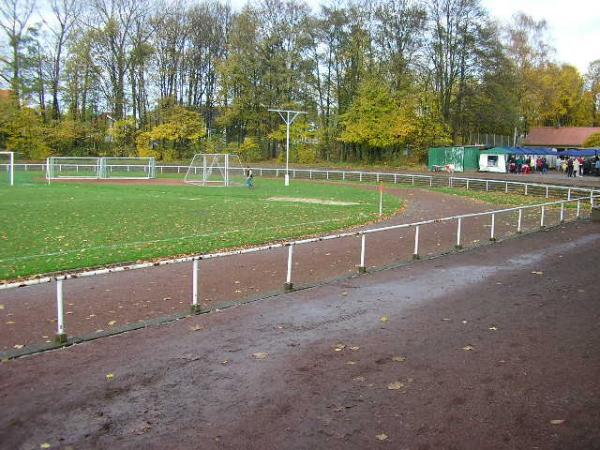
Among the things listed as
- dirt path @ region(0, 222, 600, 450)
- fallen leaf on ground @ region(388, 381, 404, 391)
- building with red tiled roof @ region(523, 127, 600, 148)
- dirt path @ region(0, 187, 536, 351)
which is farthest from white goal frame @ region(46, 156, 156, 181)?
building with red tiled roof @ region(523, 127, 600, 148)

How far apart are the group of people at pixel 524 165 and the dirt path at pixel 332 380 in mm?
44078

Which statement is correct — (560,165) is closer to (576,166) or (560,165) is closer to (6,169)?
(576,166)

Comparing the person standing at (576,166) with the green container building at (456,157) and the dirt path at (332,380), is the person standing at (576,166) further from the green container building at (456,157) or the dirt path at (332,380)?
the dirt path at (332,380)

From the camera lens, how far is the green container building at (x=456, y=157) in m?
53.1

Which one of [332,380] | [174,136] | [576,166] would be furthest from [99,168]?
[332,380]

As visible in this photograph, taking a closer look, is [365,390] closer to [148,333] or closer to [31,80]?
[148,333]

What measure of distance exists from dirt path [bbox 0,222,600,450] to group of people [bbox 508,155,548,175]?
1735 inches

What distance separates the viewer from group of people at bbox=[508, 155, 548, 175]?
169 ft

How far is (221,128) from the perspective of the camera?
71.4 metres

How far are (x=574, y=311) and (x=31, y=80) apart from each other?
6615cm

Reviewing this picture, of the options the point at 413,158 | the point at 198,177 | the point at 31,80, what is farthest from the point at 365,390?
the point at 31,80

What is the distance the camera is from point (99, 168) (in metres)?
→ 49.6

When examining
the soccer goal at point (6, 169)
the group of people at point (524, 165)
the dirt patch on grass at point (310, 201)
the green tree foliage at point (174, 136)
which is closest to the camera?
the dirt patch on grass at point (310, 201)

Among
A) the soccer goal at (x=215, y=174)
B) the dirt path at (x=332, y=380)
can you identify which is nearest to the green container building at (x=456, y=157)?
the soccer goal at (x=215, y=174)
